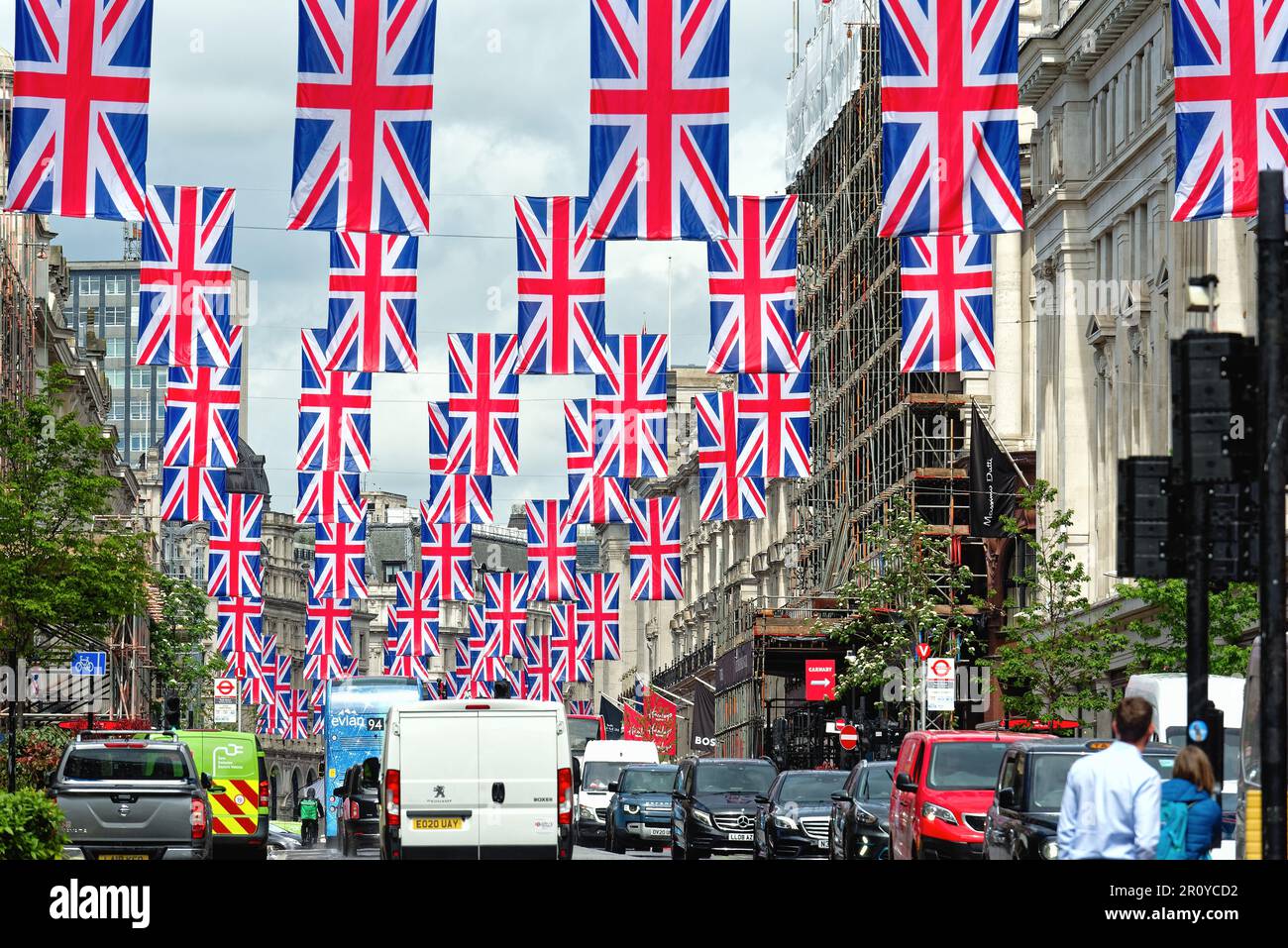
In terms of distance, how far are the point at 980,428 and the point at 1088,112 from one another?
27.5 feet

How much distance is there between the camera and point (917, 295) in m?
33.0

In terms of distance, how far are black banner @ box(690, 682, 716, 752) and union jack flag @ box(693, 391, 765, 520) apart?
6241 centimetres

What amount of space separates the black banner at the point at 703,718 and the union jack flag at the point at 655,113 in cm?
8391

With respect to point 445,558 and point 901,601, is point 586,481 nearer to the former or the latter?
point 901,601

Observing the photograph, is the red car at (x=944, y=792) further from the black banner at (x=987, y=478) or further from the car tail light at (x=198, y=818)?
the black banner at (x=987, y=478)

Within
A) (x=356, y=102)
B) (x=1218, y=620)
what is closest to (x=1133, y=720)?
(x=356, y=102)

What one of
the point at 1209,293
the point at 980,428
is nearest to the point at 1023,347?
the point at 980,428

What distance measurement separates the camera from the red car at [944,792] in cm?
2655

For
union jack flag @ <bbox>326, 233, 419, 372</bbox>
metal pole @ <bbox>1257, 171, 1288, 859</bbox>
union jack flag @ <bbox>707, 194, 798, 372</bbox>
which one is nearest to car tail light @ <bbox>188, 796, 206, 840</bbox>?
union jack flag @ <bbox>326, 233, 419, 372</bbox>

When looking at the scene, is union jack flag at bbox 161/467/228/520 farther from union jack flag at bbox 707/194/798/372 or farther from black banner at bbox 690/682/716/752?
black banner at bbox 690/682/716/752

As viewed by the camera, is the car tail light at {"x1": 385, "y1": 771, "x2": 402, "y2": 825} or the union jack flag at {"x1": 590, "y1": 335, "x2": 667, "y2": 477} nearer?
the car tail light at {"x1": 385, "y1": 771, "x2": 402, "y2": 825}

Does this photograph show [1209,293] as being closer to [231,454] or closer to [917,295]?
[917,295]

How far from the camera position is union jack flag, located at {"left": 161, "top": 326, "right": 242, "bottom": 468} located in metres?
44.0

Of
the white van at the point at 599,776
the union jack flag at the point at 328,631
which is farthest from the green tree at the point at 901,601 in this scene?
the union jack flag at the point at 328,631
